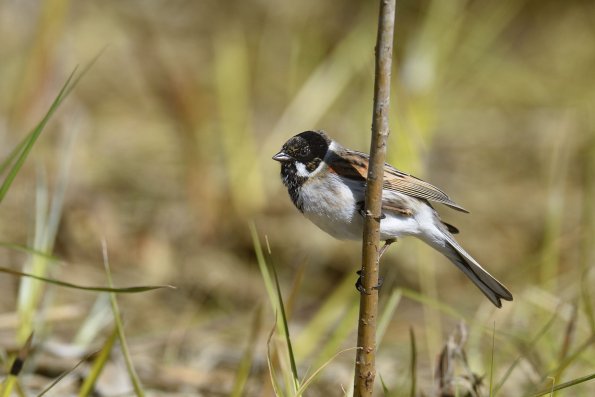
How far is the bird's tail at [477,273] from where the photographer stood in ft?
8.84

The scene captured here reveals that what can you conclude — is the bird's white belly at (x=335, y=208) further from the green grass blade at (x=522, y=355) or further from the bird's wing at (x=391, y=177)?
the green grass blade at (x=522, y=355)

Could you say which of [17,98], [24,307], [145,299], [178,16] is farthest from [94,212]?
[178,16]

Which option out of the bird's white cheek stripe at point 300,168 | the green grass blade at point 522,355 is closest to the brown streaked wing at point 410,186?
the bird's white cheek stripe at point 300,168

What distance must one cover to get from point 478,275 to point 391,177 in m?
0.41

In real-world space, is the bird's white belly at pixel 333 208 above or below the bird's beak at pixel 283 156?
below

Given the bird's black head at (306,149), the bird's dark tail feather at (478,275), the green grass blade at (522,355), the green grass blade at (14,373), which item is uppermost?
the bird's black head at (306,149)

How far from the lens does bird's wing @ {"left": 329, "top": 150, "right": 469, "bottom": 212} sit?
9.28ft

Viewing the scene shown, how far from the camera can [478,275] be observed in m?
2.78

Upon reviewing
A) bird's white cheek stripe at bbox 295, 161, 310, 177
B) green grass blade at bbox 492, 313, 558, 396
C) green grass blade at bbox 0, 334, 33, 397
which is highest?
bird's white cheek stripe at bbox 295, 161, 310, 177

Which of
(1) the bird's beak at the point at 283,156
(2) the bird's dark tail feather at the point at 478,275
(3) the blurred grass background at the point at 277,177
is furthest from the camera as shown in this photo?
(3) the blurred grass background at the point at 277,177

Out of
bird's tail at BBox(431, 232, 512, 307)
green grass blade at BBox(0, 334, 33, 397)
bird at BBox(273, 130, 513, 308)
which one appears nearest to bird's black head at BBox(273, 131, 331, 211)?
bird at BBox(273, 130, 513, 308)

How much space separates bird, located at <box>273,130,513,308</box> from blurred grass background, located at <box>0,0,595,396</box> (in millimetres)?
220

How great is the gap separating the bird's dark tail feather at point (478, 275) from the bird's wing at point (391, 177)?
154 mm

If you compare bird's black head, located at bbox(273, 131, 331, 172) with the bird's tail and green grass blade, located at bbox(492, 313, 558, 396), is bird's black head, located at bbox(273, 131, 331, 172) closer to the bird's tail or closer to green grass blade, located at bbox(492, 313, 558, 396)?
the bird's tail
